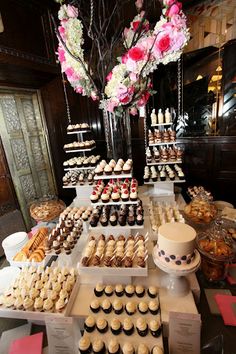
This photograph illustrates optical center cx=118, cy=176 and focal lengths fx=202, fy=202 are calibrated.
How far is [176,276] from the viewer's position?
1122 mm

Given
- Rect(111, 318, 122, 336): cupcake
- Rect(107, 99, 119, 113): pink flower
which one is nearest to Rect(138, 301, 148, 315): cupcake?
Rect(111, 318, 122, 336): cupcake

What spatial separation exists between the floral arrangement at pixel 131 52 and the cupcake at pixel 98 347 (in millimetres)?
1470

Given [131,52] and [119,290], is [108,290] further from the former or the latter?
[131,52]

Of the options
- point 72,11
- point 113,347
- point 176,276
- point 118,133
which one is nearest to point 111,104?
point 118,133

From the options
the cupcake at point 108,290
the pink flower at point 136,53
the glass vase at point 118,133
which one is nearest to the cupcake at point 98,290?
the cupcake at point 108,290

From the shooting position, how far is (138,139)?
318 centimetres

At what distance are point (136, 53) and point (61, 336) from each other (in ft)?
5.50

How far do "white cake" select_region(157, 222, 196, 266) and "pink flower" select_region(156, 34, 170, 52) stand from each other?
1.19 m

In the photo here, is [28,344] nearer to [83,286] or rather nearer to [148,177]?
[83,286]

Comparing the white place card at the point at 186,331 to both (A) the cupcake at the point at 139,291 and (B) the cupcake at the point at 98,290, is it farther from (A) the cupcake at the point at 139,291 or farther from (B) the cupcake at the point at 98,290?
(B) the cupcake at the point at 98,290

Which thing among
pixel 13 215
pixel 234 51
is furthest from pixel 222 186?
pixel 13 215

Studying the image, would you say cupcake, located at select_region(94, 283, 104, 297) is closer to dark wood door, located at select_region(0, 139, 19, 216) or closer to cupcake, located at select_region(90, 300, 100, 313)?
cupcake, located at select_region(90, 300, 100, 313)

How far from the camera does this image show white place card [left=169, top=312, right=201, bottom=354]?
2.93 feet

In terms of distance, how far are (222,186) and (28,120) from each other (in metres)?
3.09
